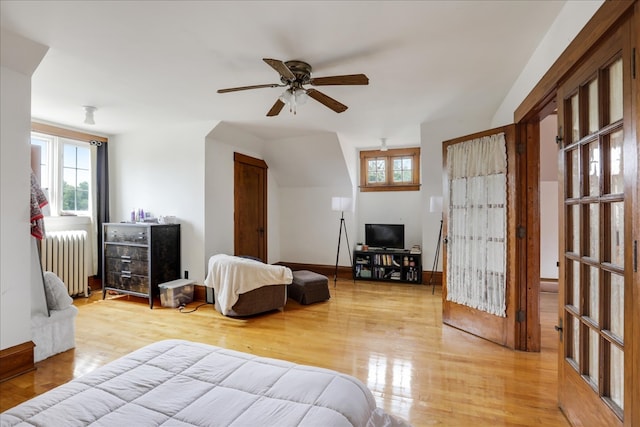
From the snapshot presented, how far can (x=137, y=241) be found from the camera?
165 inches

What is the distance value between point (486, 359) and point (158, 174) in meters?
4.78

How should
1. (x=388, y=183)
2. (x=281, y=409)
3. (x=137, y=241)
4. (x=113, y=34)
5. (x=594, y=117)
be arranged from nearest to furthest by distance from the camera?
(x=281, y=409)
(x=594, y=117)
(x=113, y=34)
(x=137, y=241)
(x=388, y=183)

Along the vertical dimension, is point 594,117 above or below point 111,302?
above

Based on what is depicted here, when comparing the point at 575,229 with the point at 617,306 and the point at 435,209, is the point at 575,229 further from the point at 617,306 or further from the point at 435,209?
the point at 435,209

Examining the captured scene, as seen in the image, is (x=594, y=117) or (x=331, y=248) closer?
(x=594, y=117)

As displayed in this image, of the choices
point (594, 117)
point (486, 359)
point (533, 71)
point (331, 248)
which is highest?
point (533, 71)

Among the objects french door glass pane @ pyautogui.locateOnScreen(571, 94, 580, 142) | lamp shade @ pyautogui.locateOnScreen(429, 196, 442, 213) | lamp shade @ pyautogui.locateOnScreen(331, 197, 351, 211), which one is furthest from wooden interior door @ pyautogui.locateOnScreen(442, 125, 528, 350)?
lamp shade @ pyautogui.locateOnScreen(331, 197, 351, 211)

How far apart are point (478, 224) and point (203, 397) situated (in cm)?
291

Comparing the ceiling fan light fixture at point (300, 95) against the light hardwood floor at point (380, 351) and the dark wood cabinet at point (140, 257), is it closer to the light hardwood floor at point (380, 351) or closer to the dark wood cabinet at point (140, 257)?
the light hardwood floor at point (380, 351)

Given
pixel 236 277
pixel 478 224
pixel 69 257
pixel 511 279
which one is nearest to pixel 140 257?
→ pixel 69 257

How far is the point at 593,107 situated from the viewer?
165 cm

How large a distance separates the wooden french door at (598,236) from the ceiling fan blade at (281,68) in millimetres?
1797

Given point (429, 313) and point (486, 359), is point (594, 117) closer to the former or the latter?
point (486, 359)

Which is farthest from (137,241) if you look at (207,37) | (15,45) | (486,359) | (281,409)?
(486,359)
